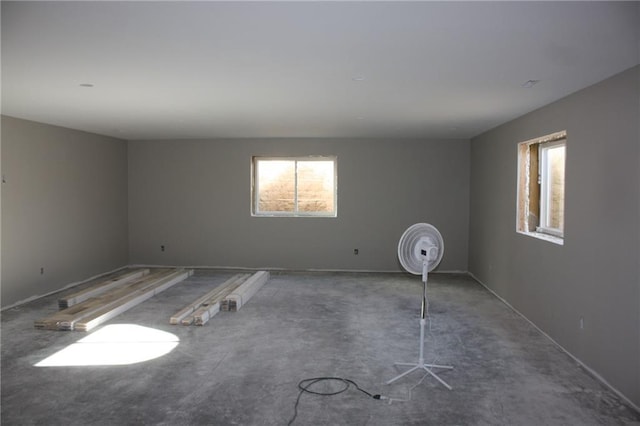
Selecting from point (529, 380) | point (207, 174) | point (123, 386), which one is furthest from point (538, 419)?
point (207, 174)

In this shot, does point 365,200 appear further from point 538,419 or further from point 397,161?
point 538,419

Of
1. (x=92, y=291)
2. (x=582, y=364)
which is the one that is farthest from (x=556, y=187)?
(x=92, y=291)

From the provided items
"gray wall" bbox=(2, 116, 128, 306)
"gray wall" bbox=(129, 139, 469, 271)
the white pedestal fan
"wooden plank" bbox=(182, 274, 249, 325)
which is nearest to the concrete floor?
"wooden plank" bbox=(182, 274, 249, 325)

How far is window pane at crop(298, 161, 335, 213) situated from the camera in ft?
28.5

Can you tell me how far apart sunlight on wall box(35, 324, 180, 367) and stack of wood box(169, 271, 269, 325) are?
0.35 meters

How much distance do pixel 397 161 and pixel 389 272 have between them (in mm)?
1959

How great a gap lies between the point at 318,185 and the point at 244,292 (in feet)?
10.1

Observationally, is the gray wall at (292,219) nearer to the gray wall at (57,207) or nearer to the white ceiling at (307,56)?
the gray wall at (57,207)

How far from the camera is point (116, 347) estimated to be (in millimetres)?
4477

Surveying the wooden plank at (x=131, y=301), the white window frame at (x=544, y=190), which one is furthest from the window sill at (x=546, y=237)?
the wooden plank at (x=131, y=301)

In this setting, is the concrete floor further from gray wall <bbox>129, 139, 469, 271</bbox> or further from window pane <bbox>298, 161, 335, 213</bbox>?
window pane <bbox>298, 161, 335, 213</bbox>

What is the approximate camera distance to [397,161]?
8.41 m

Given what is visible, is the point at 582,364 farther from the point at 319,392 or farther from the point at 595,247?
the point at 319,392

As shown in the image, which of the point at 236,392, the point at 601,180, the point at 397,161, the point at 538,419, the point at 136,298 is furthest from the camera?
the point at 397,161
